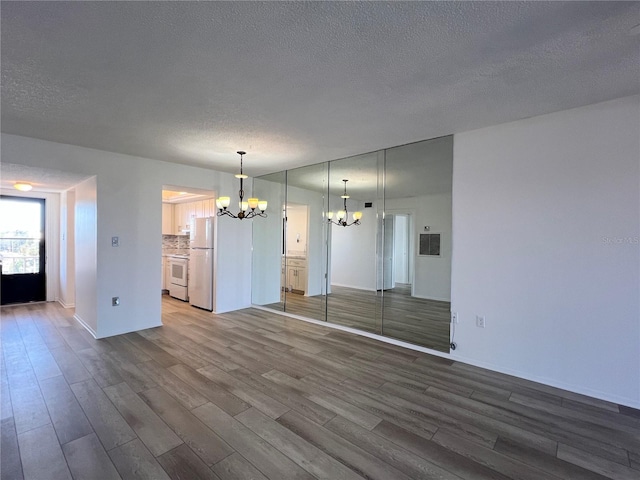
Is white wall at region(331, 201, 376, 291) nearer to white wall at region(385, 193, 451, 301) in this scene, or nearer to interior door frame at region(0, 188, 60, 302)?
white wall at region(385, 193, 451, 301)

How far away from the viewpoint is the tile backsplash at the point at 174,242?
8216 mm

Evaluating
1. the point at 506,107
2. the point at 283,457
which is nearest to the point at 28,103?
the point at 283,457

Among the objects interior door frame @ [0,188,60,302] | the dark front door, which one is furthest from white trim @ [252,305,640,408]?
the dark front door

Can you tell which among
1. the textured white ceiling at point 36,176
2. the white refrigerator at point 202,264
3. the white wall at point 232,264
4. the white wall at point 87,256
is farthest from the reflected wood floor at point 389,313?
the textured white ceiling at point 36,176

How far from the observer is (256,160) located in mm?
4746

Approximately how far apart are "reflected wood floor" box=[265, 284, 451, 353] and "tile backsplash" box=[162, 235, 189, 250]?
3.84 meters

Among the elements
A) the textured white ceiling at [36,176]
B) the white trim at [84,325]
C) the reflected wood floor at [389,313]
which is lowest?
the white trim at [84,325]

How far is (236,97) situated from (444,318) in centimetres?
345

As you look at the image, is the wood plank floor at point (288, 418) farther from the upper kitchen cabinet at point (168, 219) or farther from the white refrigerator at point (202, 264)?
the upper kitchen cabinet at point (168, 219)

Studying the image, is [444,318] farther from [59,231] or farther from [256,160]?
[59,231]

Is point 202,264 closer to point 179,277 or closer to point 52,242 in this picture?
point 179,277

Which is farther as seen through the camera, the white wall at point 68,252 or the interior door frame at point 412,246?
the white wall at point 68,252

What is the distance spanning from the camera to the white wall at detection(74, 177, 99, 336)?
4.32 metres

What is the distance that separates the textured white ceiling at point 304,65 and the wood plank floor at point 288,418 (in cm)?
265
